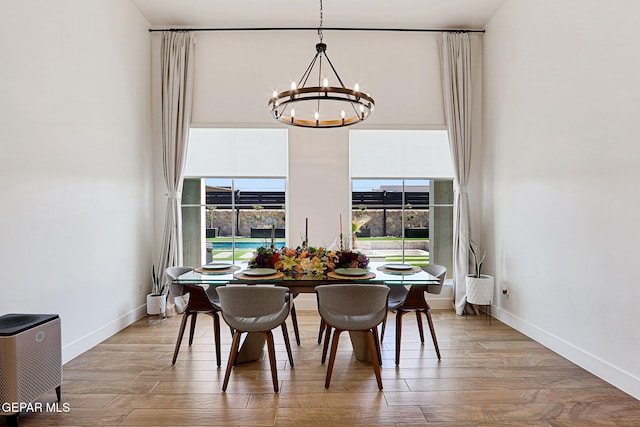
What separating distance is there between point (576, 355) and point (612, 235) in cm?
113

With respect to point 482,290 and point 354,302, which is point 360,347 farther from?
point 482,290

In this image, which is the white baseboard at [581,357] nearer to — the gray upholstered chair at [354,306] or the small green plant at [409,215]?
the small green plant at [409,215]

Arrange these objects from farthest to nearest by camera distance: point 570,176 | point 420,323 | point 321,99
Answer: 1. point 420,323
2. point 321,99
3. point 570,176

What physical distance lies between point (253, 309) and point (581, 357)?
280cm

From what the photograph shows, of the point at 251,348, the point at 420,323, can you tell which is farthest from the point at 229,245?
the point at 420,323

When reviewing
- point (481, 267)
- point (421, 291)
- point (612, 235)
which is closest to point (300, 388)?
point (421, 291)

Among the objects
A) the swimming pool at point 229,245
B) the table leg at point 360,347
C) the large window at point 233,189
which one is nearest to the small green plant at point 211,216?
the large window at point 233,189

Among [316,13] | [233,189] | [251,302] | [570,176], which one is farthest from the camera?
[233,189]

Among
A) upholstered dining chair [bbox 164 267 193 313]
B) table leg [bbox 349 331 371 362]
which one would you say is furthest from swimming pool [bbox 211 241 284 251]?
table leg [bbox 349 331 371 362]

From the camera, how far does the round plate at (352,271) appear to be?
3133 millimetres

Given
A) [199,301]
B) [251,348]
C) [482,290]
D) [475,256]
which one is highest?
[475,256]

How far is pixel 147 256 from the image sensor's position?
484 cm

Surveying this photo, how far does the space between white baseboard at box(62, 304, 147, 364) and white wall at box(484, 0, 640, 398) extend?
4418mm

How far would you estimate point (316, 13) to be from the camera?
4.65 meters
